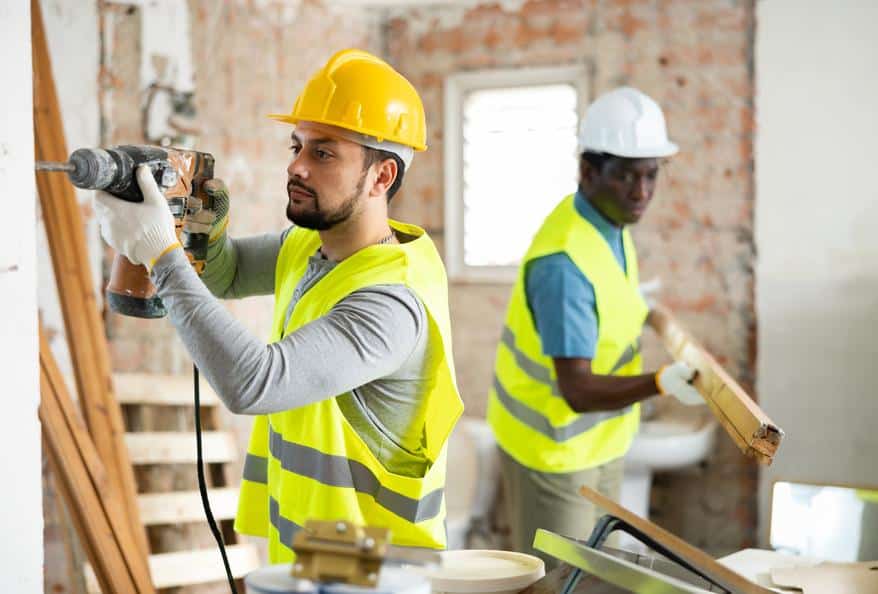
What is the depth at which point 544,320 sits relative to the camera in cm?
261

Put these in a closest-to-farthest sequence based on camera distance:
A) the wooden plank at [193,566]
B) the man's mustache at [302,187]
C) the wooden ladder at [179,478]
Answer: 1. the man's mustache at [302,187]
2. the wooden plank at [193,566]
3. the wooden ladder at [179,478]

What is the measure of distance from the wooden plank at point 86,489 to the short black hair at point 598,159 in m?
1.56

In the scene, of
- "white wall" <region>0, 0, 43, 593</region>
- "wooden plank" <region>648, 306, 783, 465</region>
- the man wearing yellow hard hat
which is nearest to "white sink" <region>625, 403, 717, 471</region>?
"wooden plank" <region>648, 306, 783, 465</region>

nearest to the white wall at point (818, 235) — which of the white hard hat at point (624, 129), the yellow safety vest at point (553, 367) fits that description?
the white hard hat at point (624, 129)

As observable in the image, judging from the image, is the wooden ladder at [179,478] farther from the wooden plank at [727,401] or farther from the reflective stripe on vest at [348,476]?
the reflective stripe on vest at [348,476]

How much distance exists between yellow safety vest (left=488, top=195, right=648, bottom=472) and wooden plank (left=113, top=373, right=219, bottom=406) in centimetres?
117

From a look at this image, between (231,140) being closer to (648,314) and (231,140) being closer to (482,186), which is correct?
(482,186)

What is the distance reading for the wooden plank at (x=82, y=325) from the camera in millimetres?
3061

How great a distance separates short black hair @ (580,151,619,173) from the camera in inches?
111

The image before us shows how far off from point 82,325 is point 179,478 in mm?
705

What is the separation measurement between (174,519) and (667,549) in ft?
7.60

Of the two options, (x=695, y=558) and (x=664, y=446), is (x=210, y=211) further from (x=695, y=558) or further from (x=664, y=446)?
(x=664, y=446)

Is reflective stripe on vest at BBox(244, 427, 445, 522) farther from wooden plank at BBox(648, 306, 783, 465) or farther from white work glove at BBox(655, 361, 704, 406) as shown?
white work glove at BBox(655, 361, 704, 406)

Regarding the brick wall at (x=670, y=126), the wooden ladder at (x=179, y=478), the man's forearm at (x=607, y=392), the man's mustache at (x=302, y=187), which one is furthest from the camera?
the brick wall at (x=670, y=126)
